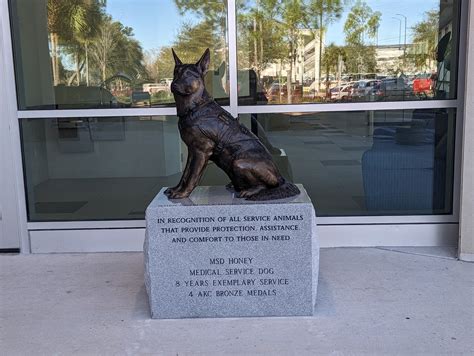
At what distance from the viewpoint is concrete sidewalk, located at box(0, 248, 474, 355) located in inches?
131

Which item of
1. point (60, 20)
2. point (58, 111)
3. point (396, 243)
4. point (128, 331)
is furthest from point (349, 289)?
point (60, 20)

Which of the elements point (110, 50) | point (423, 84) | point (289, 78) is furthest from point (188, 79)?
point (423, 84)

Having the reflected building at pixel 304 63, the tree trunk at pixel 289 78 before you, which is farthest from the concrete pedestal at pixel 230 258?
the reflected building at pixel 304 63

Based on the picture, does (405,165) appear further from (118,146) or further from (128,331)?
(128,331)

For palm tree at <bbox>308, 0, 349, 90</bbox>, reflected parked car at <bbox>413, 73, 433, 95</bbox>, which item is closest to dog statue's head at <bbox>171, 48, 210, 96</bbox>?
palm tree at <bbox>308, 0, 349, 90</bbox>

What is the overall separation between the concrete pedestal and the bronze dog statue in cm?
17

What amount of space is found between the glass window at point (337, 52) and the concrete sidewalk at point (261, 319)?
164 centimetres

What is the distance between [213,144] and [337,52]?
2093 mm

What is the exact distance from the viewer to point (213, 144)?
12.4ft

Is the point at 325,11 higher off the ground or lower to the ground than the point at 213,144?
higher

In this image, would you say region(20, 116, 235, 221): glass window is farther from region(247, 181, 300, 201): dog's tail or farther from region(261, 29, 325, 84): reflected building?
region(247, 181, 300, 201): dog's tail

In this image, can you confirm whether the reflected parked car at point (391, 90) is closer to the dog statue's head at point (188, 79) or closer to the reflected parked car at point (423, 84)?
the reflected parked car at point (423, 84)

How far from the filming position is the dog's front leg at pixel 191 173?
380 cm

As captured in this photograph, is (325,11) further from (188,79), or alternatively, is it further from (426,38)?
(188,79)
